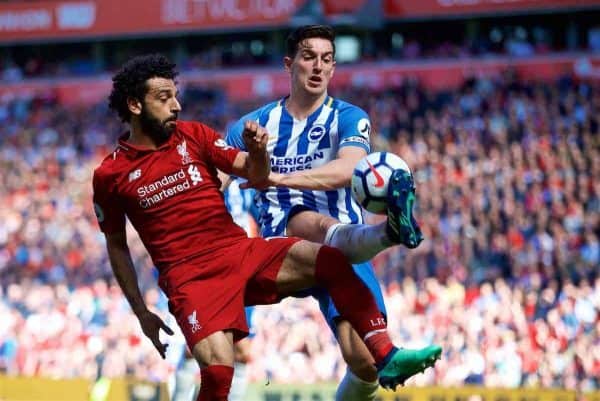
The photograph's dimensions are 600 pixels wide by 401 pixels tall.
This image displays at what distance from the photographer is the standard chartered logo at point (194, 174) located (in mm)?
6734

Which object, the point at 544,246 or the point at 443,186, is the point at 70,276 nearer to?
the point at 443,186

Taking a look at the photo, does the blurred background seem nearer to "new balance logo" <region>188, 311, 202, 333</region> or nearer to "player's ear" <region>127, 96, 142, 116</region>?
"new balance logo" <region>188, 311, 202, 333</region>

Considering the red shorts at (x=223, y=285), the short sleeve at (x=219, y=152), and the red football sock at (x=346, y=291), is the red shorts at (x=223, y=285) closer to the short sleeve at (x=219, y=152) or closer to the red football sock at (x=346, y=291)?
the red football sock at (x=346, y=291)

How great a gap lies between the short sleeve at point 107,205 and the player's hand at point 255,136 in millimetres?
921

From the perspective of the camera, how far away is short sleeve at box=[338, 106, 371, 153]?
23.9 ft

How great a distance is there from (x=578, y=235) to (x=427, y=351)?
10.7 metres

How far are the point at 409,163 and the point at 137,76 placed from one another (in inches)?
498

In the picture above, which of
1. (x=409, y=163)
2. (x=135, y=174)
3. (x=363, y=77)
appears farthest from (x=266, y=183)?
(x=363, y=77)

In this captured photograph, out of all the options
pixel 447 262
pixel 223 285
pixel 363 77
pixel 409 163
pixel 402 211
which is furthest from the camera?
pixel 363 77

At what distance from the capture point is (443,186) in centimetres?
1830

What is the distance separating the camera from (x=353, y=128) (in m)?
7.37

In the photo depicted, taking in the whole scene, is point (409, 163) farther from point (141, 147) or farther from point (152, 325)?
point (141, 147)

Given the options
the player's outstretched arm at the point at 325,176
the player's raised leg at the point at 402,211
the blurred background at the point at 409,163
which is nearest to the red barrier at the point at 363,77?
the blurred background at the point at 409,163

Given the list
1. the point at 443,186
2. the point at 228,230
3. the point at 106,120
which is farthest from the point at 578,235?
the point at 106,120
